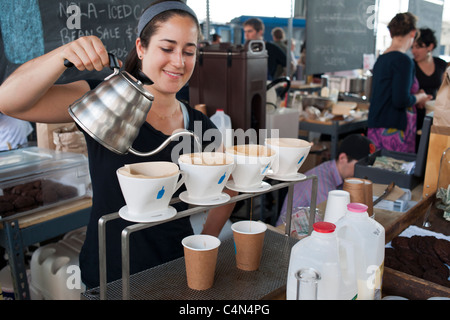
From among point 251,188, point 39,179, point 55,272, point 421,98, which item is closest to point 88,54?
point 251,188

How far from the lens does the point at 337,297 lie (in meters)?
0.80

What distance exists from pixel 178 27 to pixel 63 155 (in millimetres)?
1448

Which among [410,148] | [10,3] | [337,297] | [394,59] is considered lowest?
[410,148]

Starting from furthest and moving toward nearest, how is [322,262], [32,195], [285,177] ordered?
[32,195], [285,177], [322,262]

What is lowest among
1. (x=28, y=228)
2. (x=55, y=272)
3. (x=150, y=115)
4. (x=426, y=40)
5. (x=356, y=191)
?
(x=55, y=272)

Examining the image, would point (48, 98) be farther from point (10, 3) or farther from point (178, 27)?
point (10, 3)

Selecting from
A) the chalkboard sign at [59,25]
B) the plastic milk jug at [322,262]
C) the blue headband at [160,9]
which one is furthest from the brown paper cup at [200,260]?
the chalkboard sign at [59,25]

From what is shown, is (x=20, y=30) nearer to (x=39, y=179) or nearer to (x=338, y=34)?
(x=39, y=179)

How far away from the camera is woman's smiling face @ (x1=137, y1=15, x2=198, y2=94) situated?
51.5 inches

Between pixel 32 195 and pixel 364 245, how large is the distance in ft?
6.01

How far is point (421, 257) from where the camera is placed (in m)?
1.36

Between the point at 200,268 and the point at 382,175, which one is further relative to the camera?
the point at 382,175
